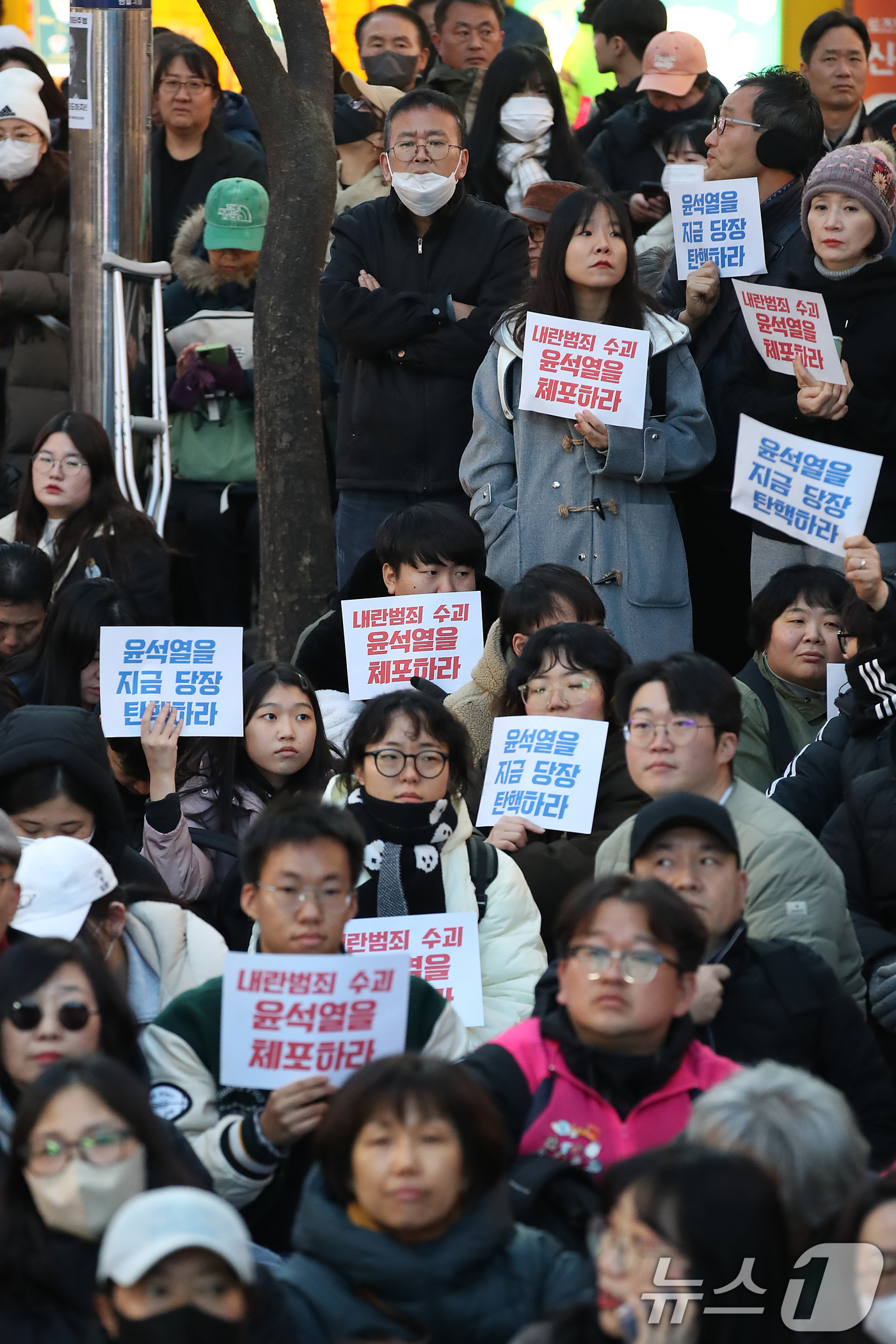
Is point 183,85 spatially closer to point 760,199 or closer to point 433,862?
point 760,199

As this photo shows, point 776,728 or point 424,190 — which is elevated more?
point 424,190

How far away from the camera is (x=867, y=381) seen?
688 cm

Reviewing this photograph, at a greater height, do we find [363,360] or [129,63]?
[129,63]

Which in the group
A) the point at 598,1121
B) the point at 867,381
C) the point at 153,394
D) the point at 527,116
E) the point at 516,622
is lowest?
the point at 598,1121

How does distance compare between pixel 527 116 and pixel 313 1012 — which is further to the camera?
pixel 527 116

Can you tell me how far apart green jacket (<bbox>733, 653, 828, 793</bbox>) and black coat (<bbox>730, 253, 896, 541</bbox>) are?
72 centimetres

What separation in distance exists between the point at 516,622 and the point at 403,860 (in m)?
1.46

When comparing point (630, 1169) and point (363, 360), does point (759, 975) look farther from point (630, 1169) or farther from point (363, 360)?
point (363, 360)

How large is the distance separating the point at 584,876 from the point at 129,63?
4.85 m

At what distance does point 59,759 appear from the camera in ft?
16.6

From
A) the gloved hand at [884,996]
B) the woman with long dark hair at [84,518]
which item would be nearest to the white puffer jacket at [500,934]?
the gloved hand at [884,996]

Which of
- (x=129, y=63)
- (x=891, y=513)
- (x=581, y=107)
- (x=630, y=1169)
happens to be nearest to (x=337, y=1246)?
(x=630, y=1169)

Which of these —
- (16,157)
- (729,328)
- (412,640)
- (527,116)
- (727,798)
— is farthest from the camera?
(16,157)

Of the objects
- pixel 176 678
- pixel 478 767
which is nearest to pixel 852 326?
pixel 478 767
